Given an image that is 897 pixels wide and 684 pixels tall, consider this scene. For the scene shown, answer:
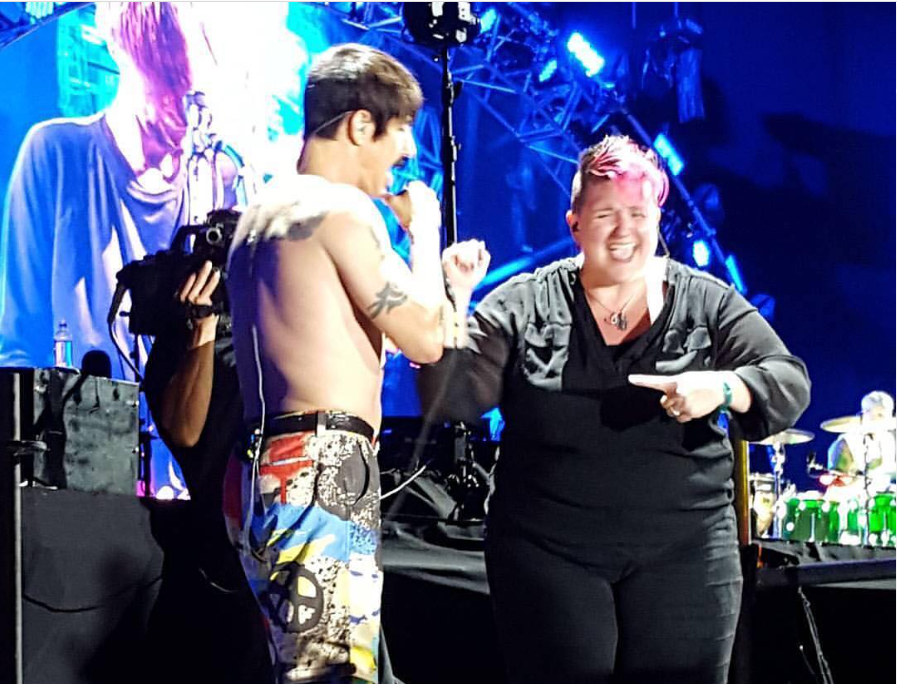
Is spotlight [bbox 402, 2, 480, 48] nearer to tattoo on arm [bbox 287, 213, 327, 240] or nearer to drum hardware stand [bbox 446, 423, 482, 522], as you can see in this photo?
drum hardware stand [bbox 446, 423, 482, 522]

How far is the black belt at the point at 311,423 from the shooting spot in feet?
4.90

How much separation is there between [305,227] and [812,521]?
2305 mm

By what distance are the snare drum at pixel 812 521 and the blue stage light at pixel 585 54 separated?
143cm

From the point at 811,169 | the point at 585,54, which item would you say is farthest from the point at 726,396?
the point at 811,169

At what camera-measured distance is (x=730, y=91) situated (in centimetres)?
400

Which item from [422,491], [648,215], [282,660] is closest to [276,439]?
[282,660]

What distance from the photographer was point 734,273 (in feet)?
12.7

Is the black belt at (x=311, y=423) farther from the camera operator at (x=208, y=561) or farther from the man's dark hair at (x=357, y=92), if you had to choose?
the camera operator at (x=208, y=561)

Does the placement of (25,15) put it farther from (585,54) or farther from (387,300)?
(387,300)

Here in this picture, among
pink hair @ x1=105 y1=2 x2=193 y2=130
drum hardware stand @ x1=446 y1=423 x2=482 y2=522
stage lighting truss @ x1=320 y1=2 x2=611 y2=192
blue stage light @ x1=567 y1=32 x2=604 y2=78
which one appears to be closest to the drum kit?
drum hardware stand @ x1=446 y1=423 x2=482 y2=522

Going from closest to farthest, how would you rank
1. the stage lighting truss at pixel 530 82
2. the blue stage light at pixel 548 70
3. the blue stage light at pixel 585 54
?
the stage lighting truss at pixel 530 82 < the blue stage light at pixel 548 70 < the blue stage light at pixel 585 54

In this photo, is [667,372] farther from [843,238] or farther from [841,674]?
[843,238]

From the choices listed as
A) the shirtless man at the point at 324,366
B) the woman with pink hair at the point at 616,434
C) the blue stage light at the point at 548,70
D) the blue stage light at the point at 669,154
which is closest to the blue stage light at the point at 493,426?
the woman with pink hair at the point at 616,434

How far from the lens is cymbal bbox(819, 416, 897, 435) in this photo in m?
3.63
